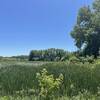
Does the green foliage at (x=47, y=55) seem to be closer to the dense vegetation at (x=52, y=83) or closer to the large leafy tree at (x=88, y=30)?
the large leafy tree at (x=88, y=30)

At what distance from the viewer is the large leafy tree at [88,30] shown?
5981 cm

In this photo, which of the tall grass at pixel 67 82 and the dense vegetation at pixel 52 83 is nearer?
the dense vegetation at pixel 52 83

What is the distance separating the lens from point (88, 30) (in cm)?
6169

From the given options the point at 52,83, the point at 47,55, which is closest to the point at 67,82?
the point at 52,83

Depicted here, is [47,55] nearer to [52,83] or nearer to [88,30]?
[88,30]

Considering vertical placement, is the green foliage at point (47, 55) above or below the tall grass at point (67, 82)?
above

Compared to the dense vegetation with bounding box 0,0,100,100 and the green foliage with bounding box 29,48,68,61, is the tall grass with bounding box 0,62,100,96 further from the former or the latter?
the green foliage with bounding box 29,48,68,61

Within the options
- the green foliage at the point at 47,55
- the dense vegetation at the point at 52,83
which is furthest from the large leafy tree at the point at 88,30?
the dense vegetation at the point at 52,83

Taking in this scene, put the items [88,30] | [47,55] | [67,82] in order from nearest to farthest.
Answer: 1. [67,82]
2. [88,30]
3. [47,55]

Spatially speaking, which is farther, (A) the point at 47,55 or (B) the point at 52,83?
(A) the point at 47,55

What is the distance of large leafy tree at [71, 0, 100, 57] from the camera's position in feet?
196

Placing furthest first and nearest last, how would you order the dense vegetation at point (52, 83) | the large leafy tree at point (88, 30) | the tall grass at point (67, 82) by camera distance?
the large leafy tree at point (88, 30), the tall grass at point (67, 82), the dense vegetation at point (52, 83)

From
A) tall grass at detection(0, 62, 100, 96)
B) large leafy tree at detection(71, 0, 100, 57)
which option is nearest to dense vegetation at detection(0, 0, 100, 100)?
tall grass at detection(0, 62, 100, 96)

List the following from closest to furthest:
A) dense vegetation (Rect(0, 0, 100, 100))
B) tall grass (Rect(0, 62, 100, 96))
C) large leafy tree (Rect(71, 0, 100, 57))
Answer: dense vegetation (Rect(0, 0, 100, 100)) → tall grass (Rect(0, 62, 100, 96)) → large leafy tree (Rect(71, 0, 100, 57))
